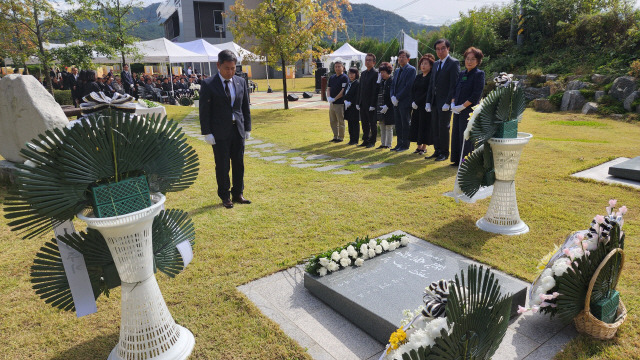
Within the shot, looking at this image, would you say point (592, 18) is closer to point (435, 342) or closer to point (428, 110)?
point (428, 110)

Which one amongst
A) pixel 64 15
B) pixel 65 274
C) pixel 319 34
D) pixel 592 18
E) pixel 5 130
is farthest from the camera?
pixel 592 18

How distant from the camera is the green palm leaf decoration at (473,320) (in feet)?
4.74

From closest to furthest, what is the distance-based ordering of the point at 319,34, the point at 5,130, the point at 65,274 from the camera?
1. the point at 65,274
2. the point at 5,130
3. the point at 319,34

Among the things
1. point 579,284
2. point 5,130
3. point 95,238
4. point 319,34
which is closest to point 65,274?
point 95,238

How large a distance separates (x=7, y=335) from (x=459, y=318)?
9.80 feet

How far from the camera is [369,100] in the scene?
8.77m

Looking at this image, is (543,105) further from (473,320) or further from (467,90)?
(473,320)

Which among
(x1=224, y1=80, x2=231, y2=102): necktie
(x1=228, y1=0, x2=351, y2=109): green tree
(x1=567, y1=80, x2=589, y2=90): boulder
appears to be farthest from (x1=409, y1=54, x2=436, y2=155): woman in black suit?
(x1=567, y1=80, x2=589, y2=90): boulder

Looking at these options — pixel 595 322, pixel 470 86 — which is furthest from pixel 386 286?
pixel 470 86

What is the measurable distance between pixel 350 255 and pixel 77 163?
2087mm

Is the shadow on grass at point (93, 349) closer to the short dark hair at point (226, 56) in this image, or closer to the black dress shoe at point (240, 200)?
the black dress shoe at point (240, 200)

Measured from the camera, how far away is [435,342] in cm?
152

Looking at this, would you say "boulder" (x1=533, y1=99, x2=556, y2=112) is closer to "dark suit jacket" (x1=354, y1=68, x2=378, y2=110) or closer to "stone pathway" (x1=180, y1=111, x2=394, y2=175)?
"dark suit jacket" (x1=354, y1=68, x2=378, y2=110)

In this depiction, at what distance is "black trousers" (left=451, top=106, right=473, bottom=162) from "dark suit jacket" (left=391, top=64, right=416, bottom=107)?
144 centimetres
